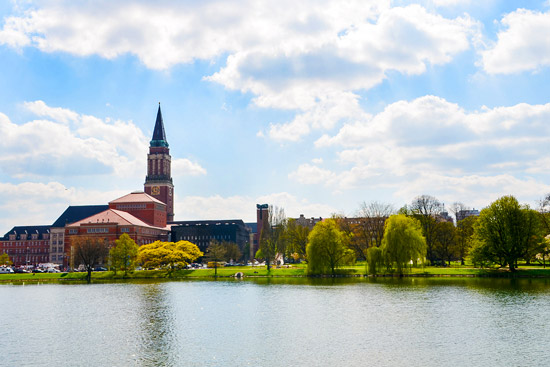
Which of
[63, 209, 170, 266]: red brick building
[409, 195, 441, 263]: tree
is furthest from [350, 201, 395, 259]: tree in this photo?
[63, 209, 170, 266]: red brick building

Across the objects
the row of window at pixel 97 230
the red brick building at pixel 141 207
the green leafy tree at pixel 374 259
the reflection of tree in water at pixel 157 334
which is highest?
the red brick building at pixel 141 207

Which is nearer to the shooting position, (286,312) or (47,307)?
(286,312)

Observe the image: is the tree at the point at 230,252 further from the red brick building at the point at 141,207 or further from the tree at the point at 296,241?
the tree at the point at 296,241

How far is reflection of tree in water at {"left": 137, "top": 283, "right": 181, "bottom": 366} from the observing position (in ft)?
92.8

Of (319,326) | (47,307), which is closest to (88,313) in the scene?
(47,307)

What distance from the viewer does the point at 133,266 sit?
11081cm

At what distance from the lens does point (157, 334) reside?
35594mm

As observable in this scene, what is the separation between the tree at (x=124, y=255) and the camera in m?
108

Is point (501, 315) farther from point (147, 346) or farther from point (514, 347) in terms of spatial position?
point (147, 346)

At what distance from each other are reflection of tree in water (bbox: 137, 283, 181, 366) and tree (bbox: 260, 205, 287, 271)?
206 feet

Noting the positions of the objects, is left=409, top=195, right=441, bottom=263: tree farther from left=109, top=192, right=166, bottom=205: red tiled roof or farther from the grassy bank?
left=109, top=192, right=166, bottom=205: red tiled roof

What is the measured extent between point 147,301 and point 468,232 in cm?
7696

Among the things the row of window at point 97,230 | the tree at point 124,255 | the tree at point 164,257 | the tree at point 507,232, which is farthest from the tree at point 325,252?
the row of window at point 97,230

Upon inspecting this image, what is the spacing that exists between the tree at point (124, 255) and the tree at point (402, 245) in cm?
5550
